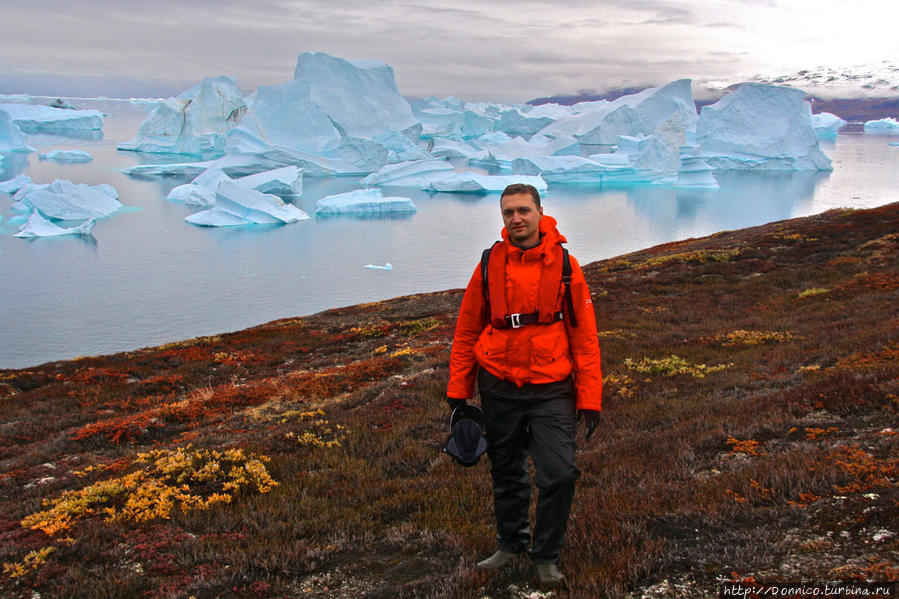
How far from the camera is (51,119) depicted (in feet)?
415

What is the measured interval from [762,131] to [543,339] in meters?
85.4

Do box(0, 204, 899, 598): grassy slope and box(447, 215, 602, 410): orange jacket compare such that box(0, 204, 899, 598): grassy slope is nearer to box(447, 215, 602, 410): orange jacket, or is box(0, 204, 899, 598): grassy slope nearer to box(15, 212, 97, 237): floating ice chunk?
box(447, 215, 602, 410): orange jacket

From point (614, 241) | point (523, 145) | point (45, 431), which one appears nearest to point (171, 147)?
point (523, 145)

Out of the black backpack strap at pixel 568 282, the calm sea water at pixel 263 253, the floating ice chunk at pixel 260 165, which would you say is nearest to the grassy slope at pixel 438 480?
the black backpack strap at pixel 568 282

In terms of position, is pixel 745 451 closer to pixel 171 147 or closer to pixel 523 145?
pixel 523 145

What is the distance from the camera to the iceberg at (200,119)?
75.8 metres

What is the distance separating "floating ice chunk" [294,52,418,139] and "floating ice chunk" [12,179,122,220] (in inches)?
1399

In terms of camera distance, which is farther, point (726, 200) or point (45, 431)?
point (726, 200)

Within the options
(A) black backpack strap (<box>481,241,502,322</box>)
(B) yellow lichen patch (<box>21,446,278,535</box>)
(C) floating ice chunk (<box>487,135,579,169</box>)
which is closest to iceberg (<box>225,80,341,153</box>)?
(C) floating ice chunk (<box>487,135,579,169</box>)

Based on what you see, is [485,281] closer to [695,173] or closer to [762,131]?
[695,173]

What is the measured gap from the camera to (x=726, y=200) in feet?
195

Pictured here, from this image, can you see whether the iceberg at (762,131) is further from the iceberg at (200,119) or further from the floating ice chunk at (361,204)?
the iceberg at (200,119)

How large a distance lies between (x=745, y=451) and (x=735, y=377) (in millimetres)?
3337

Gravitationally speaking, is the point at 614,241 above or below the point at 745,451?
below
